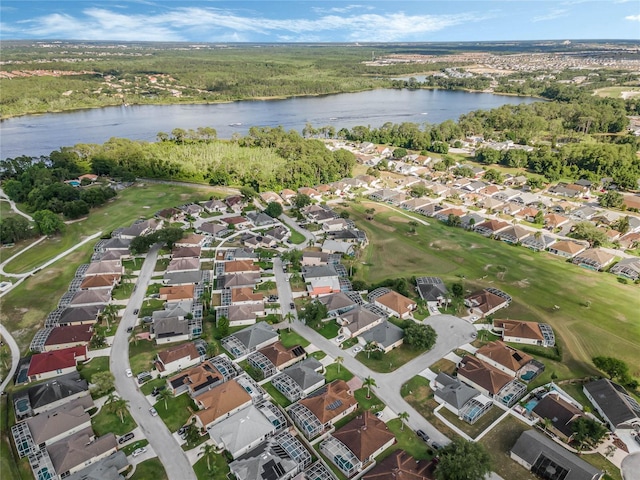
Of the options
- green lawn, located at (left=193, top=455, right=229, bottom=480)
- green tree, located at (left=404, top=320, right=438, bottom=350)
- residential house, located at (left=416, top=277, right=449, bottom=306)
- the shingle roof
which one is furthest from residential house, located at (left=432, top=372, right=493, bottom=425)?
green lawn, located at (left=193, top=455, right=229, bottom=480)

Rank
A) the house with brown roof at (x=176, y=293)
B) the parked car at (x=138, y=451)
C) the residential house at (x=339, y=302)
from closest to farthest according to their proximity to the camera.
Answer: the parked car at (x=138, y=451), the residential house at (x=339, y=302), the house with brown roof at (x=176, y=293)

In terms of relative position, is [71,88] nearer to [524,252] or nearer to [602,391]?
[524,252]

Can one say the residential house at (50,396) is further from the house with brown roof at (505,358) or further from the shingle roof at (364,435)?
the house with brown roof at (505,358)

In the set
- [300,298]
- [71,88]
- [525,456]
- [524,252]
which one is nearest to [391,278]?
[300,298]

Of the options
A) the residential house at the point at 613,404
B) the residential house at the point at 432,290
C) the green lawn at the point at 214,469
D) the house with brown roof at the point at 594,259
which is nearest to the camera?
the green lawn at the point at 214,469

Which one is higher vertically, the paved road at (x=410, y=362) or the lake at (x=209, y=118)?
the lake at (x=209, y=118)

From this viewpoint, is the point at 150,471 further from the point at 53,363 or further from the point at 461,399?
the point at 461,399

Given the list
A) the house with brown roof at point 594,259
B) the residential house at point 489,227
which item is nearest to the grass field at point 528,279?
the house with brown roof at point 594,259
